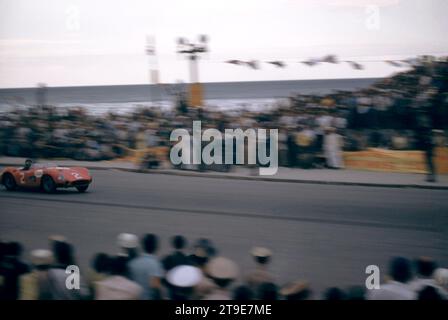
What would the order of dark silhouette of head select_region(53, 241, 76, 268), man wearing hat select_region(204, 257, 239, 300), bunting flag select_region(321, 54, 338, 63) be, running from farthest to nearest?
bunting flag select_region(321, 54, 338, 63), dark silhouette of head select_region(53, 241, 76, 268), man wearing hat select_region(204, 257, 239, 300)

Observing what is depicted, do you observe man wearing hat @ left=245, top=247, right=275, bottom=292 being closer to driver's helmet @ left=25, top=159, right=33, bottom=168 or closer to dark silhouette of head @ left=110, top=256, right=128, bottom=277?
dark silhouette of head @ left=110, top=256, right=128, bottom=277

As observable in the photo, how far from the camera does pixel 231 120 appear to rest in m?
8.07

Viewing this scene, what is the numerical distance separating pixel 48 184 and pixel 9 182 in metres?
1.02

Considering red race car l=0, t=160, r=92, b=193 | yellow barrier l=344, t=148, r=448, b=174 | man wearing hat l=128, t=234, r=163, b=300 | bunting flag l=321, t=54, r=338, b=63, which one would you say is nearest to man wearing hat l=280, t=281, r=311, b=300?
man wearing hat l=128, t=234, r=163, b=300

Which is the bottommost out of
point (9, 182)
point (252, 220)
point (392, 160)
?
point (252, 220)

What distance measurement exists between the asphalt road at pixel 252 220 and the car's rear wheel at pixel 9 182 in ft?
0.79

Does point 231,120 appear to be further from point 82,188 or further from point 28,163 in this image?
point 28,163

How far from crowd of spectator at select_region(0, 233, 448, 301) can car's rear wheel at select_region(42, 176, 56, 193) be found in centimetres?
439

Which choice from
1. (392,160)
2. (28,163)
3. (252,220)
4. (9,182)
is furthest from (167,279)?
(392,160)

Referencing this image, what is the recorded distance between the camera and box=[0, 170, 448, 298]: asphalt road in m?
5.77

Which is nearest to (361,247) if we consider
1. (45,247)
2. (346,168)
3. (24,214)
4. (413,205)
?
(413,205)

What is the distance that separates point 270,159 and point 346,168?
2.19m

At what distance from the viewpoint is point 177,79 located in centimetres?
614
